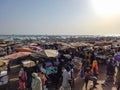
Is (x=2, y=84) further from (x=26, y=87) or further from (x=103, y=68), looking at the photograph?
(x=103, y=68)

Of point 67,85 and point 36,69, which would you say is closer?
point 67,85

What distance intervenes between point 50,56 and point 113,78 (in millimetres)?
4363

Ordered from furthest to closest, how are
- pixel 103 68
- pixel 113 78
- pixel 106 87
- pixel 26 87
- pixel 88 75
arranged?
pixel 103 68 → pixel 113 78 → pixel 106 87 → pixel 88 75 → pixel 26 87

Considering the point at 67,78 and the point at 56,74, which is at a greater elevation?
the point at 67,78

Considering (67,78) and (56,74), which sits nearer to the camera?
(67,78)

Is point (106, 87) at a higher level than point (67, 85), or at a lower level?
lower

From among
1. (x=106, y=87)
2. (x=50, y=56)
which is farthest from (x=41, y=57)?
(x=106, y=87)

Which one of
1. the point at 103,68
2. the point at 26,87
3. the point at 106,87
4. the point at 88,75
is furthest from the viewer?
the point at 103,68

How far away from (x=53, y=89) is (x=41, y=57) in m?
2.22

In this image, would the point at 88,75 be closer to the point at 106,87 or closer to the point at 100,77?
the point at 106,87

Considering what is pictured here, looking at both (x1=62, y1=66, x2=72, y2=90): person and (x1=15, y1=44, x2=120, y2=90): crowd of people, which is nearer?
(x1=62, y1=66, x2=72, y2=90): person

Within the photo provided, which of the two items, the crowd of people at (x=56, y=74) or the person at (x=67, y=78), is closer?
the person at (x=67, y=78)

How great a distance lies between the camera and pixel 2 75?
12156 mm

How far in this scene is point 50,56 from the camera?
13.5 metres
